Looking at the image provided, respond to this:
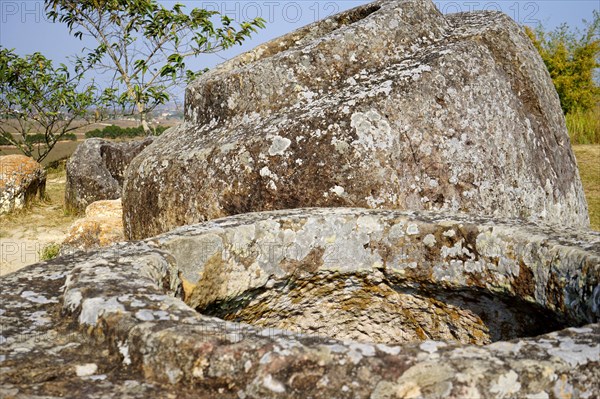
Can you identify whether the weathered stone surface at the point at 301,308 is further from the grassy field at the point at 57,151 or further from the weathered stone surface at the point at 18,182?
the grassy field at the point at 57,151

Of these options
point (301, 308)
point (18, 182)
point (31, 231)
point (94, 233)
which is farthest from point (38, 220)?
point (301, 308)

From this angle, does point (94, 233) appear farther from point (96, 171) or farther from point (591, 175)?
point (591, 175)

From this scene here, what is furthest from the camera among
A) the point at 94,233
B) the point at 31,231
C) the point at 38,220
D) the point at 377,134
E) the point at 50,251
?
the point at 38,220

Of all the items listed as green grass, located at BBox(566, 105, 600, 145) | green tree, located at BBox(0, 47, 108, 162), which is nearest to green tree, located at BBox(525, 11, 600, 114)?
green grass, located at BBox(566, 105, 600, 145)

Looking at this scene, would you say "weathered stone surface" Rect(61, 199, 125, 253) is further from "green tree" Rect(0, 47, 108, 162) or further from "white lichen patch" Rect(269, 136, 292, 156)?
"green tree" Rect(0, 47, 108, 162)

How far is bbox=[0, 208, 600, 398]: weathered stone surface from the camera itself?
68.9 inches

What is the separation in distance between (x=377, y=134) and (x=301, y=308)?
1312 mm

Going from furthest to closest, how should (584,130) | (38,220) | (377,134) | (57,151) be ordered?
(57,151), (584,130), (38,220), (377,134)

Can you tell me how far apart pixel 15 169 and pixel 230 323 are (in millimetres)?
12191

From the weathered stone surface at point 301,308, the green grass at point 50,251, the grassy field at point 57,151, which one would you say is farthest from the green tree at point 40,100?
the weathered stone surface at point 301,308

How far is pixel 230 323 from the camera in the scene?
6.66 ft

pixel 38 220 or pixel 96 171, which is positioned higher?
pixel 96 171

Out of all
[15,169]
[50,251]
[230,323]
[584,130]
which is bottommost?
[50,251]

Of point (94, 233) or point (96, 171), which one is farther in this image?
point (96, 171)
